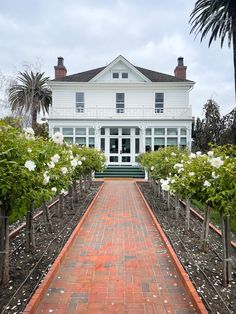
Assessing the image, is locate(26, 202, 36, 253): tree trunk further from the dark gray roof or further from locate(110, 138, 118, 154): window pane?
the dark gray roof

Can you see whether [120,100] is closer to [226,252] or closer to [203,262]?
[203,262]

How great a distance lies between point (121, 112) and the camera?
22.8 meters

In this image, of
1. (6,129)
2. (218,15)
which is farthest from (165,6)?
(6,129)

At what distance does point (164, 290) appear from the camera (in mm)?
3926

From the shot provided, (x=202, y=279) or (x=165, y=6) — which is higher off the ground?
(x=165, y=6)

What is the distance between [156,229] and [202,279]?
2.82m

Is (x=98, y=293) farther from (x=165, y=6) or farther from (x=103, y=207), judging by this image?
(x=165, y=6)

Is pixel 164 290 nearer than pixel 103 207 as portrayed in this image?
Yes

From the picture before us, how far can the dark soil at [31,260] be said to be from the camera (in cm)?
355

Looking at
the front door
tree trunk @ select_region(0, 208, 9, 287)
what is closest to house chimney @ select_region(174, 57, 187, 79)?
the front door

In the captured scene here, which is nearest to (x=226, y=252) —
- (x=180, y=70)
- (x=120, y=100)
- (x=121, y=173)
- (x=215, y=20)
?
(x=215, y=20)

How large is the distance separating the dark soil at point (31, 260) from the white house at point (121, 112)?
14429mm

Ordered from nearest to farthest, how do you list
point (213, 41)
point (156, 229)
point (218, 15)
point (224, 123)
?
point (156, 229), point (218, 15), point (213, 41), point (224, 123)

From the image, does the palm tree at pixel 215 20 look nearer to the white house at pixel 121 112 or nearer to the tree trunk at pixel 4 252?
the white house at pixel 121 112
